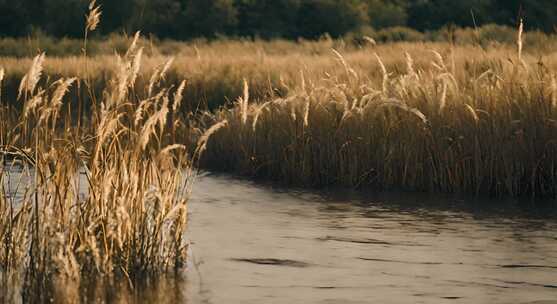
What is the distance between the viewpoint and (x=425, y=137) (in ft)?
46.4

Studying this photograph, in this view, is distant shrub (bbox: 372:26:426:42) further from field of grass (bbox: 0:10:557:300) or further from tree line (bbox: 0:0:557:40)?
field of grass (bbox: 0:10:557:300)

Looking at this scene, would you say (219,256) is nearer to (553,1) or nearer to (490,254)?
(490,254)

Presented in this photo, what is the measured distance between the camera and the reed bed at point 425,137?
1355cm

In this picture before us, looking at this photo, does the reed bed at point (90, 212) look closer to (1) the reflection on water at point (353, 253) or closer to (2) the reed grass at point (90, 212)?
(2) the reed grass at point (90, 212)

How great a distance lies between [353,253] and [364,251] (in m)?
0.13

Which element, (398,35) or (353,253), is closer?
(353,253)

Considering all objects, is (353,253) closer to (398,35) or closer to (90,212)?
(90,212)

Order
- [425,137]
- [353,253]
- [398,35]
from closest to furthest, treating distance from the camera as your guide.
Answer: [353,253] → [425,137] → [398,35]

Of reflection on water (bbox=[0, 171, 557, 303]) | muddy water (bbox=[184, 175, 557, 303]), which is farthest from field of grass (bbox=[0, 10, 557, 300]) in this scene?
muddy water (bbox=[184, 175, 557, 303])

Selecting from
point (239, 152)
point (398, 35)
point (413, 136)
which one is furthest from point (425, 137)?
point (398, 35)

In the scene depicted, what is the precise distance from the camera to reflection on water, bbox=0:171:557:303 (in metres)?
8.05

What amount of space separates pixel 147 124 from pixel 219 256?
218 centimetres

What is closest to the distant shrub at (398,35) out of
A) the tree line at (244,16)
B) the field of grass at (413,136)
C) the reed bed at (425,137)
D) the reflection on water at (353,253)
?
the tree line at (244,16)

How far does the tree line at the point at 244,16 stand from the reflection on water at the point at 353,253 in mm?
31247
